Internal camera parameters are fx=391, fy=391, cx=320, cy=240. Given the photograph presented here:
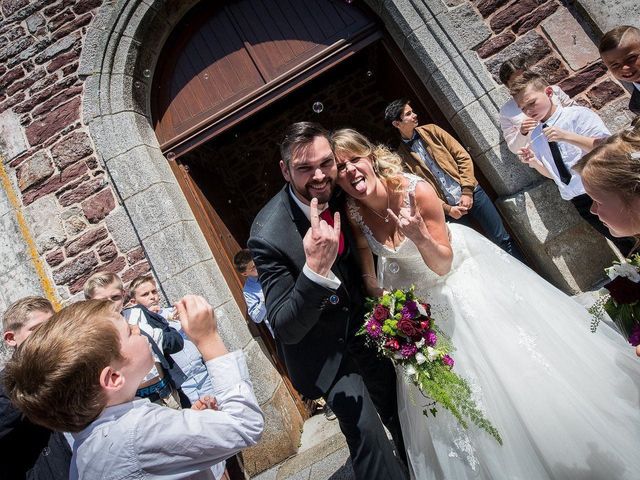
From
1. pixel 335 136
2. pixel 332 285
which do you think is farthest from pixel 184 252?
pixel 332 285

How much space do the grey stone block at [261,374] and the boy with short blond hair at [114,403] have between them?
2432 millimetres

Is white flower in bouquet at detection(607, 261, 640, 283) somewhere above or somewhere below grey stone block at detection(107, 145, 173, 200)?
below

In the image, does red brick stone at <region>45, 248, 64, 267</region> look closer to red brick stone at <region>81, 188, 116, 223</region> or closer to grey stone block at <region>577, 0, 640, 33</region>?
red brick stone at <region>81, 188, 116, 223</region>

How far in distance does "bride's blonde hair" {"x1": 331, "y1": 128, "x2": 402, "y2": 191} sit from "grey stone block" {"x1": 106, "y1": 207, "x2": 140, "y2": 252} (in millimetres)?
2769

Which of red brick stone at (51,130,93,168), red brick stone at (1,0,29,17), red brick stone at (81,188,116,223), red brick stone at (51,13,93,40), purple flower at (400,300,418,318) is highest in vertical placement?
red brick stone at (1,0,29,17)

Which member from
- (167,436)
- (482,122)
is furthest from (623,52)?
(167,436)

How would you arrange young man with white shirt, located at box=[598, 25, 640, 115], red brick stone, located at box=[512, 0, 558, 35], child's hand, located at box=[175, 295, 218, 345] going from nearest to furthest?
child's hand, located at box=[175, 295, 218, 345], young man with white shirt, located at box=[598, 25, 640, 115], red brick stone, located at box=[512, 0, 558, 35]

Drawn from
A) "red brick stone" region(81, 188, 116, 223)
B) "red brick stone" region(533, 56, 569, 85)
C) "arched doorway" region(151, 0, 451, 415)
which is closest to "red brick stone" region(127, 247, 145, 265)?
"red brick stone" region(81, 188, 116, 223)

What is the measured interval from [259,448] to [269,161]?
5181 mm

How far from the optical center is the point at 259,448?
12.3 ft

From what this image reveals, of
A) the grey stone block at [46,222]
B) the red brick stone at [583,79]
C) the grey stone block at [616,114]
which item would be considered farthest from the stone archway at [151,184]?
the grey stone block at [616,114]

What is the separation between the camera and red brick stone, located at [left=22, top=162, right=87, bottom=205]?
4.30 m

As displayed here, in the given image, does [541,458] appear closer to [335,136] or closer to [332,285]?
[332,285]

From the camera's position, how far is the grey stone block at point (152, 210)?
408 cm
